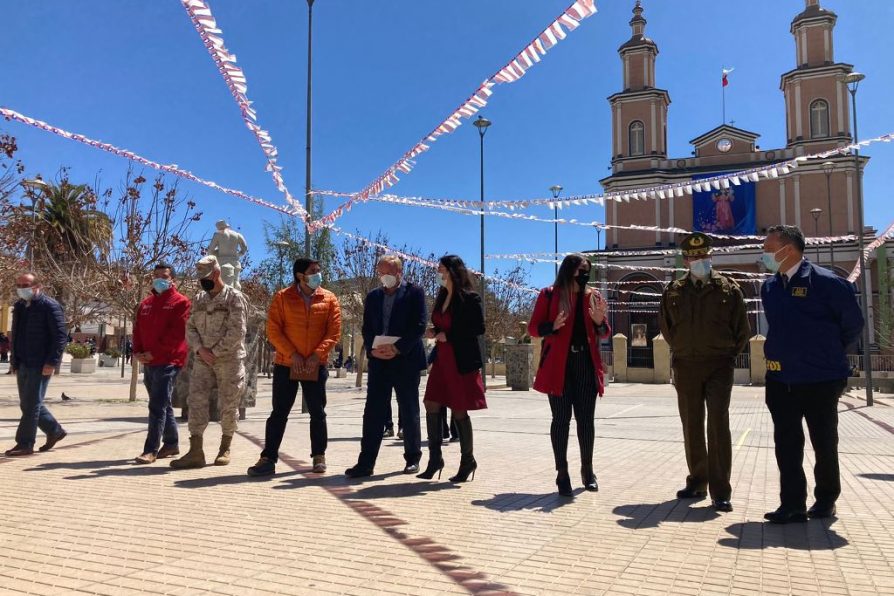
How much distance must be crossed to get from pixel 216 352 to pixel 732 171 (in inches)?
1765

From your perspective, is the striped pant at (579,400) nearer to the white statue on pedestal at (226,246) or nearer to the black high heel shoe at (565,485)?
the black high heel shoe at (565,485)

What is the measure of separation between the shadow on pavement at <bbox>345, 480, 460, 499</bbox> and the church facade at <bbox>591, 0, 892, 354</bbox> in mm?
36456

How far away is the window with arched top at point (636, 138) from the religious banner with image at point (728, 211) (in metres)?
5.29

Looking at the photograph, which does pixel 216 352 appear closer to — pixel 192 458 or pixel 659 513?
pixel 192 458

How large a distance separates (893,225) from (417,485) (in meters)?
9.03

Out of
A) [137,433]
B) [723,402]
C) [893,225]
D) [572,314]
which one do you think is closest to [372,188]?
[137,433]

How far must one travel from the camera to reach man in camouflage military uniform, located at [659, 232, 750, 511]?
178 inches

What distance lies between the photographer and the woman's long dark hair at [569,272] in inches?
198

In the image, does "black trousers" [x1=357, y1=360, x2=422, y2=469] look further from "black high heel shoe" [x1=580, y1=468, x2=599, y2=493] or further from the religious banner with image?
the religious banner with image

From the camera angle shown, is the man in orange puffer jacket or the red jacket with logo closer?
the man in orange puffer jacket

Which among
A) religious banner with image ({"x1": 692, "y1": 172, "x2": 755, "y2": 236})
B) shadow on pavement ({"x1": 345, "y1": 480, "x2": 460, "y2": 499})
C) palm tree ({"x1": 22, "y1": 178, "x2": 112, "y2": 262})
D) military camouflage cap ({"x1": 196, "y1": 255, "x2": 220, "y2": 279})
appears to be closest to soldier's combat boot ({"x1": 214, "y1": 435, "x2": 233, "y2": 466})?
military camouflage cap ({"x1": 196, "y1": 255, "x2": 220, "y2": 279})

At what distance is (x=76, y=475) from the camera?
5.35m

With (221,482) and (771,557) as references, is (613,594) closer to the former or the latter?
(771,557)

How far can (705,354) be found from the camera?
4559 millimetres
